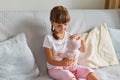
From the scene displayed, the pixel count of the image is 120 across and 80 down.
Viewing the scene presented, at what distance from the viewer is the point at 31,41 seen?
6.02 feet

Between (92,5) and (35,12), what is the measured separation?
2.46 ft

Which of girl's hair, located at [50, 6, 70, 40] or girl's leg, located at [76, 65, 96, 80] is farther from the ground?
girl's hair, located at [50, 6, 70, 40]

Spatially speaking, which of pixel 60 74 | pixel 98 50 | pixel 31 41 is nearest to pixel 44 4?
pixel 31 41

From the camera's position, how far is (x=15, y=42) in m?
1.70

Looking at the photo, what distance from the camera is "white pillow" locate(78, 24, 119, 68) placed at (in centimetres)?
192

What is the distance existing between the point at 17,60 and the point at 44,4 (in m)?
0.72

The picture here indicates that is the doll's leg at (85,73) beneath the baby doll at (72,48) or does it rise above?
beneath

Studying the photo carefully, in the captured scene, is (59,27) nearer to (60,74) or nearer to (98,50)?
(60,74)

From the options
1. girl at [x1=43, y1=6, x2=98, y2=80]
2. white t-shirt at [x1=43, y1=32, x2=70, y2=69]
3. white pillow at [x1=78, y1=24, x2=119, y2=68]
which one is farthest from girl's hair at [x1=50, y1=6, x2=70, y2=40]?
white pillow at [x1=78, y1=24, x2=119, y2=68]

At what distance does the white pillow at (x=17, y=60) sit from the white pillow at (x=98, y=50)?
0.43 meters

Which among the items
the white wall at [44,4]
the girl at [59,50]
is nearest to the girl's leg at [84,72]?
the girl at [59,50]

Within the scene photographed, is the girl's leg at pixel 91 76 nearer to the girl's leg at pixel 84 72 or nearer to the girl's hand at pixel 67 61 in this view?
→ the girl's leg at pixel 84 72

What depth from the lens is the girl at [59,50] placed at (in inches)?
65.7

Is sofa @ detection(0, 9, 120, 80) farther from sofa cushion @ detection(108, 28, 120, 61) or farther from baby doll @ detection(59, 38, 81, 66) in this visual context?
baby doll @ detection(59, 38, 81, 66)
